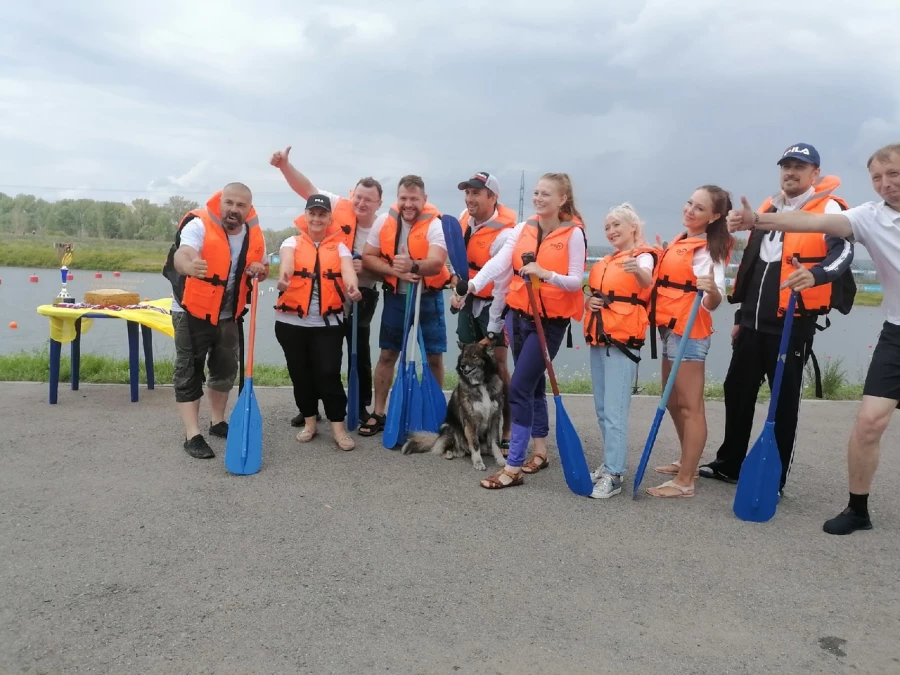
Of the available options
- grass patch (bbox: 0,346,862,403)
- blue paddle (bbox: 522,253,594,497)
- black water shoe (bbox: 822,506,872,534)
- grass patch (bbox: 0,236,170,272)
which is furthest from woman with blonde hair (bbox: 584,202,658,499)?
grass patch (bbox: 0,236,170,272)

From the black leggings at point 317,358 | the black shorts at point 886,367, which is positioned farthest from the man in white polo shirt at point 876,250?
the black leggings at point 317,358

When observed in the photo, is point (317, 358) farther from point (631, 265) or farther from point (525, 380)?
point (631, 265)

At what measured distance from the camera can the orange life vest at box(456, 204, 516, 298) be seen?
520 centimetres

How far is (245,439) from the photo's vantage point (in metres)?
4.62

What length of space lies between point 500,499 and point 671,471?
5.16 ft

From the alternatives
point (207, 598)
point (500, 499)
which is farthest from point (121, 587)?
point (500, 499)

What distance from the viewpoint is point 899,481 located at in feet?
16.0

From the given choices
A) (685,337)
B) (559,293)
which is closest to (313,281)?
(559,293)

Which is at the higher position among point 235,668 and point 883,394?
point 883,394

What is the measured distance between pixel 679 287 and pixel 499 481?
1.80 metres

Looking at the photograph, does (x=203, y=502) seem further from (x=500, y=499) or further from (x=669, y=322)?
(x=669, y=322)

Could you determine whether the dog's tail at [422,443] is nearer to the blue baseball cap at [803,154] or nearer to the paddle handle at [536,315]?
the paddle handle at [536,315]

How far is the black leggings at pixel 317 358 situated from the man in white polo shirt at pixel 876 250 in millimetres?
3042

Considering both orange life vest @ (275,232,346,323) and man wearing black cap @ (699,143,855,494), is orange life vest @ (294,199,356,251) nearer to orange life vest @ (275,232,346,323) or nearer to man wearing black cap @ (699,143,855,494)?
orange life vest @ (275,232,346,323)
